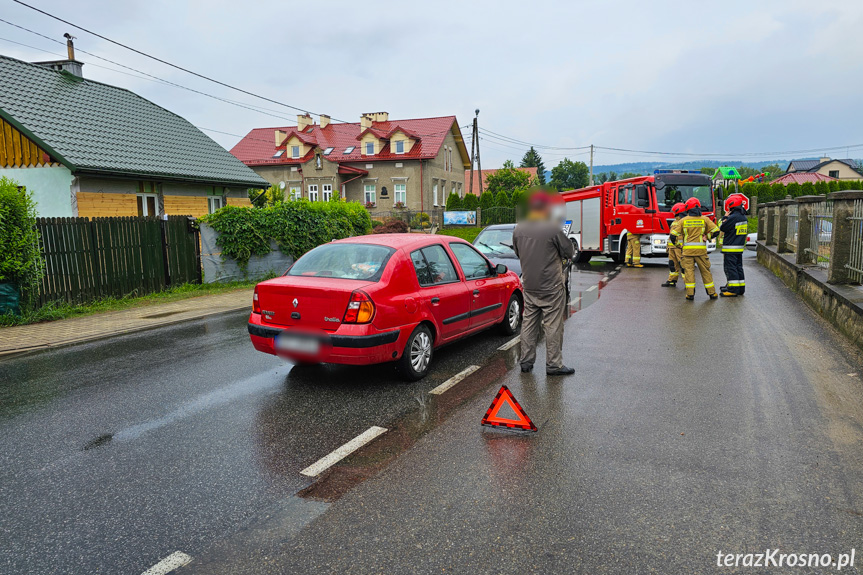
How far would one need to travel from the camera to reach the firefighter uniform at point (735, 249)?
11867 mm

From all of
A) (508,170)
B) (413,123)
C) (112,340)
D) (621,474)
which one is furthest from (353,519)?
(508,170)

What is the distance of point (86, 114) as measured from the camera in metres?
19.2

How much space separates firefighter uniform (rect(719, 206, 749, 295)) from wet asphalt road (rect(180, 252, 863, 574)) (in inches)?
219

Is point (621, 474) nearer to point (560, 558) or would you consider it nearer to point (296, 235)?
point (560, 558)

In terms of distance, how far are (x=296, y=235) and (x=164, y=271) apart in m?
3.65

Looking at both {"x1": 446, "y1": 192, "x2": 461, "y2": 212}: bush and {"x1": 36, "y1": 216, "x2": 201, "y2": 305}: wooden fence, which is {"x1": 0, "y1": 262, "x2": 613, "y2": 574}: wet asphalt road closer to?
{"x1": 36, "y1": 216, "x2": 201, "y2": 305}: wooden fence

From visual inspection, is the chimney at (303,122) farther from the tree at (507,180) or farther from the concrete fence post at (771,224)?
the concrete fence post at (771,224)

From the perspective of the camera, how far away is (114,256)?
12.4 metres

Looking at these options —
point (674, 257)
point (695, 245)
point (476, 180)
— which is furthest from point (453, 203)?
point (476, 180)

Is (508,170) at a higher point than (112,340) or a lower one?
higher

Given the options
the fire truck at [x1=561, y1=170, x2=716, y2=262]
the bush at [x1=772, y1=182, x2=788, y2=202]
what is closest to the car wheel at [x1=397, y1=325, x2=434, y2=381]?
the fire truck at [x1=561, y1=170, x2=716, y2=262]

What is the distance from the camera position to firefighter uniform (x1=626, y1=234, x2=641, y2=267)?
18750 mm

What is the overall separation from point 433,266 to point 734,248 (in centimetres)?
783

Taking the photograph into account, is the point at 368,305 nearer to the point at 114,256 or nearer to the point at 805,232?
the point at 114,256
